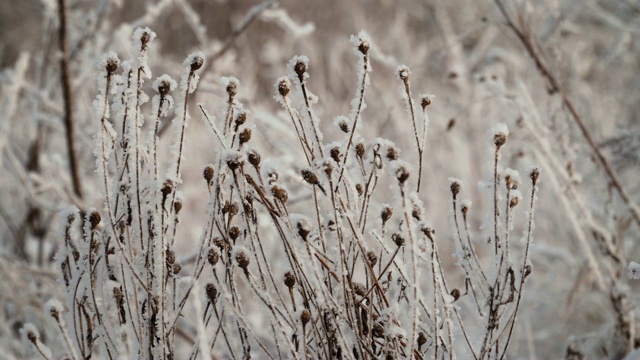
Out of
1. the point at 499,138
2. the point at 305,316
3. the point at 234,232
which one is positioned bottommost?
the point at 305,316

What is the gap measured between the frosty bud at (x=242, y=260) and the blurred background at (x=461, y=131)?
27 cm

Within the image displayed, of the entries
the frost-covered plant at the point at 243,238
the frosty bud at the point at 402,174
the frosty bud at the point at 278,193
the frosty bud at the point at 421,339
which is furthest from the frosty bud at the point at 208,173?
the frosty bud at the point at 421,339

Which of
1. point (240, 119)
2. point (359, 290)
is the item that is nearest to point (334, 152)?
point (240, 119)

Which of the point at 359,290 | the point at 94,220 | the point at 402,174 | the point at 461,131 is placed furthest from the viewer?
the point at 461,131

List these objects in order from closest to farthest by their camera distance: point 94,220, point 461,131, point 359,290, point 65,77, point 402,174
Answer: point 402,174
point 94,220
point 359,290
point 65,77
point 461,131

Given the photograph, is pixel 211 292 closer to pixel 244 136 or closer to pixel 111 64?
pixel 244 136

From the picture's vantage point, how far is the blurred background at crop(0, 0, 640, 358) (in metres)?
1.94

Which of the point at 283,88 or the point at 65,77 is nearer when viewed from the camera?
the point at 283,88

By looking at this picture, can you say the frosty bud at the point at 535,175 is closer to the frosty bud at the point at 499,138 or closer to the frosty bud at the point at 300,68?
the frosty bud at the point at 499,138

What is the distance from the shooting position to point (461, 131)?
4.80 meters

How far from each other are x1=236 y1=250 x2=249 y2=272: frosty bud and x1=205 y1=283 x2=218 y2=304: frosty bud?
3.9 inches

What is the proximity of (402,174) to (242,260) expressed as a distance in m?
0.28

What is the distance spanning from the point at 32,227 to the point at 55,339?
108 centimetres

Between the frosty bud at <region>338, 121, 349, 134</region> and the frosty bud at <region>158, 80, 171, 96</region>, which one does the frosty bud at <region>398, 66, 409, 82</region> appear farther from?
the frosty bud at <region>158, 80, 171, 96</region>
